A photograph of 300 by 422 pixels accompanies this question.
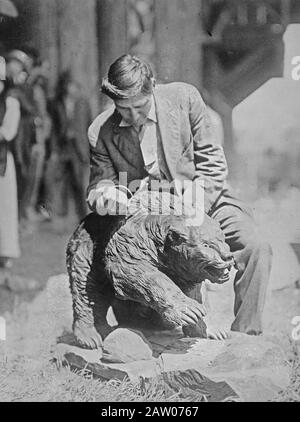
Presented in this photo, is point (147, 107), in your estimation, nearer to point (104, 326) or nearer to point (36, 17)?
point (36, 17)

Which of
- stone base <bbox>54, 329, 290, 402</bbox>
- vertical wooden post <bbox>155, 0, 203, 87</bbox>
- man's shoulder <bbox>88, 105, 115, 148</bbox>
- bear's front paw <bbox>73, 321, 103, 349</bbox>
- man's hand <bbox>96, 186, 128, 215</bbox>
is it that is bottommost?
stone base <bbox>54, 329, 290, 402</bbox>

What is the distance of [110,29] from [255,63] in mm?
737

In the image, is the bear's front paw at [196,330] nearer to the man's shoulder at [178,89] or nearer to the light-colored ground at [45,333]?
the light-colored ground at [45,333]

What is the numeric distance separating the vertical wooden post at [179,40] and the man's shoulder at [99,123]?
1.01ft

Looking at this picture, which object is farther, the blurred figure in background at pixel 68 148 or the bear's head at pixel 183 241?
the blurred figure in background at pixel 68 148

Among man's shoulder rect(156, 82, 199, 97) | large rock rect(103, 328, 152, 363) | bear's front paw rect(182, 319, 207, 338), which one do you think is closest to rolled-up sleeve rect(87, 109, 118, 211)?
man's shoulder rect(156, 82, 199, 97)

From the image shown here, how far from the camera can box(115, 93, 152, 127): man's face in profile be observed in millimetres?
3686

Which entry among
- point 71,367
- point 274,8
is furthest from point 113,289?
point 274,8

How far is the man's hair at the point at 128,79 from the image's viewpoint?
3662 mm

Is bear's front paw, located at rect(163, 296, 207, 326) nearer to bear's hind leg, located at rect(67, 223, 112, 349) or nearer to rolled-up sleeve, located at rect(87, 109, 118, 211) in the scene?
bear's hind leg, located at rect(67, 223, 112, 349)

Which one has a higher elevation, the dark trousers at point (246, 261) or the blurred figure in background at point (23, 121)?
the blurred figure in background at point (23, 121)

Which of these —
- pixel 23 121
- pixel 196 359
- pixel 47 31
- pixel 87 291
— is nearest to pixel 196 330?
pixel 196 359

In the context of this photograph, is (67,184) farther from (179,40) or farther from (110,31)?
(179,40)

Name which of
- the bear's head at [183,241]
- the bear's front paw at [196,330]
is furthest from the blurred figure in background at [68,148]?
the bear's front paw at [196,330]
